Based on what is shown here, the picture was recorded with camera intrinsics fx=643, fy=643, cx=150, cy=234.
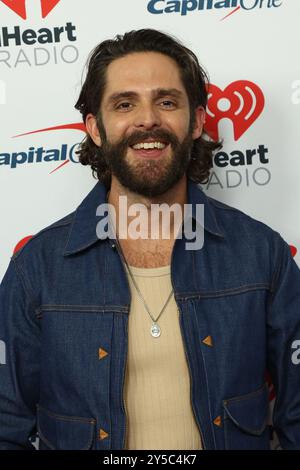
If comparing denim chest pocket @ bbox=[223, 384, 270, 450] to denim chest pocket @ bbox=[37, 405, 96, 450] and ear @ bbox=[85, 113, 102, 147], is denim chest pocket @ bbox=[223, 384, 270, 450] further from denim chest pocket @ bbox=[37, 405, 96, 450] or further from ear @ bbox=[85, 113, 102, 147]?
ear @ bbox=[85, 113, 102, 147]

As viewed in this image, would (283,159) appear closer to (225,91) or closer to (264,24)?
(225,91)

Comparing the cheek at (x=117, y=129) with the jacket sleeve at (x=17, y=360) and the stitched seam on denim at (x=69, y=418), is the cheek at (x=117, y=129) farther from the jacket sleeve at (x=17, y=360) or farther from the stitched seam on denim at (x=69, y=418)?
the stitched seam on denim at (x=69, y=418)

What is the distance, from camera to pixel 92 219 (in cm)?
151

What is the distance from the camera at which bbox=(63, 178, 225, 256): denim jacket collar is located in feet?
4.83

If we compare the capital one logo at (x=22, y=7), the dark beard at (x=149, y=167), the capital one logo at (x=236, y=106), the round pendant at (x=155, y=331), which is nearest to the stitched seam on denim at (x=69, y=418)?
the round pendant at (x=155, y=331)

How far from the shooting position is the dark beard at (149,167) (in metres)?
1.49

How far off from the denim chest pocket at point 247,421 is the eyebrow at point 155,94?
0.71 metres

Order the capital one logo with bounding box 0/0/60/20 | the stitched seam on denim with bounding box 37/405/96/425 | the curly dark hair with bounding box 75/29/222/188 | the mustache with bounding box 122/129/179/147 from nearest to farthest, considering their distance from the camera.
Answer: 1. the stitched seam on denim with bounding box 37/405/96/425
2. the mustache with bounding box 122/129/179/147
3. the curly dark hair with bounding box 75/29/222/188
4. the capital one logo with bounding box 0/0/60/20

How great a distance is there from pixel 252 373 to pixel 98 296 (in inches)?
15.2

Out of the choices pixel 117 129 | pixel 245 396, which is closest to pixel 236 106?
pixel 117 129

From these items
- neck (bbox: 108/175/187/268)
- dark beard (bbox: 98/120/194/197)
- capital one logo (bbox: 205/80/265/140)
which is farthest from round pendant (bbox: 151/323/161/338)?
capital one logo (bbox: 205/80/265/140)

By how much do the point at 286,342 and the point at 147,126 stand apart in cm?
59

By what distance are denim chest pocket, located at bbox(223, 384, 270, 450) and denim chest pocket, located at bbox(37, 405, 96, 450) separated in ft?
0.96

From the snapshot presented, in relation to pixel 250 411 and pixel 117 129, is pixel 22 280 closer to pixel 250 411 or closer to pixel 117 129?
pixel 117 129
